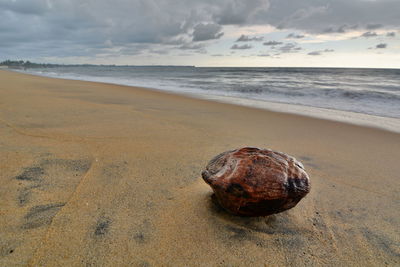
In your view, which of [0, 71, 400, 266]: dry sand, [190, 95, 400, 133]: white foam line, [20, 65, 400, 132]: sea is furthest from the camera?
[20, 65, 400, 132]: sea

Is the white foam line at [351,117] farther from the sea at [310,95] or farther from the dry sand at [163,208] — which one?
the dry sand at [163,208]

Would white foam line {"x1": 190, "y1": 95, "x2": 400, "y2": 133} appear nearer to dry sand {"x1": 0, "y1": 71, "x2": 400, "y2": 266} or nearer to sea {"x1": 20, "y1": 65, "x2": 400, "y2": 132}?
sea {"x1": 20, "y1": 65, "x2": 400, "y2": 132}

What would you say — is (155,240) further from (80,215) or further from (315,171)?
(315,171)

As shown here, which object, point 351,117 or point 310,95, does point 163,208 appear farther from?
point 310,95

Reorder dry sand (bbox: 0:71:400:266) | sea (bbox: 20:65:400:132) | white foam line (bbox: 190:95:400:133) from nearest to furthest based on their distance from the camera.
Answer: dry sand (bbox: 0:71:400:266)
white foam line (bbox: 190:95:400:133)
sea (bbox: 20:65:400:132)

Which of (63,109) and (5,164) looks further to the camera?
(63,109)

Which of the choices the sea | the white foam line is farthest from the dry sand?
the sea

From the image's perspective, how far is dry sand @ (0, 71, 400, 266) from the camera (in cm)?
161

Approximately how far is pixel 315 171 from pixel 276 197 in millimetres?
1572

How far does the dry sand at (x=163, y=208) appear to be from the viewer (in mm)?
1609

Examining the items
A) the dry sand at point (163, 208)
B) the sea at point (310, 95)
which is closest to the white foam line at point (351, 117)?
the sea at point (310, 95)

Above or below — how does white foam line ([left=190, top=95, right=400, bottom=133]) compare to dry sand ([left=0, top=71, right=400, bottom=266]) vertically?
below

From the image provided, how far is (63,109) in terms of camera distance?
5797mm

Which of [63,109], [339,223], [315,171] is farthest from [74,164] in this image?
[63,109]
